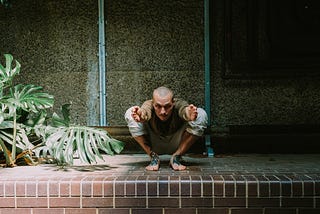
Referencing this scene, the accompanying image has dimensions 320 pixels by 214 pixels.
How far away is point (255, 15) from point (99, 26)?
2.17 m

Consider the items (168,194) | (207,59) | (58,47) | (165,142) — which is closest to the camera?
(168,194)

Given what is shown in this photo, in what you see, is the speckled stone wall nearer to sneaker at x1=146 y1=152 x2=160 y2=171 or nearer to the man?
the man

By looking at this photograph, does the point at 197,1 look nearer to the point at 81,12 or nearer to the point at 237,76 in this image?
the point at 237,76

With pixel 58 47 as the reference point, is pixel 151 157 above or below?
below

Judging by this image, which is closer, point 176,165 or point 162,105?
point 162,105

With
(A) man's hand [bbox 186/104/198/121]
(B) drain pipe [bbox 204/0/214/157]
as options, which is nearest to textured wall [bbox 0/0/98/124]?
(B) drain pipe [bbox 204/0/214/157]

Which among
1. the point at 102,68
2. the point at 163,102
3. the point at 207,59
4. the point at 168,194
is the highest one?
the point at 207,59

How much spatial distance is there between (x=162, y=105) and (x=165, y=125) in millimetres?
505

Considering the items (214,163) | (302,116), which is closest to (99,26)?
(214,163)

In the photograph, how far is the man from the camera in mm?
3764

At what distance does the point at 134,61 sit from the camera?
18.0ft

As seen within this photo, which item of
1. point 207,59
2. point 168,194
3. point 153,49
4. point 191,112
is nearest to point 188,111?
point 191,112

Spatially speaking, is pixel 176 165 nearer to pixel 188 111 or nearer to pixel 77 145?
pixel 188 111

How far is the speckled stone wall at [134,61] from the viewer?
5398mm
